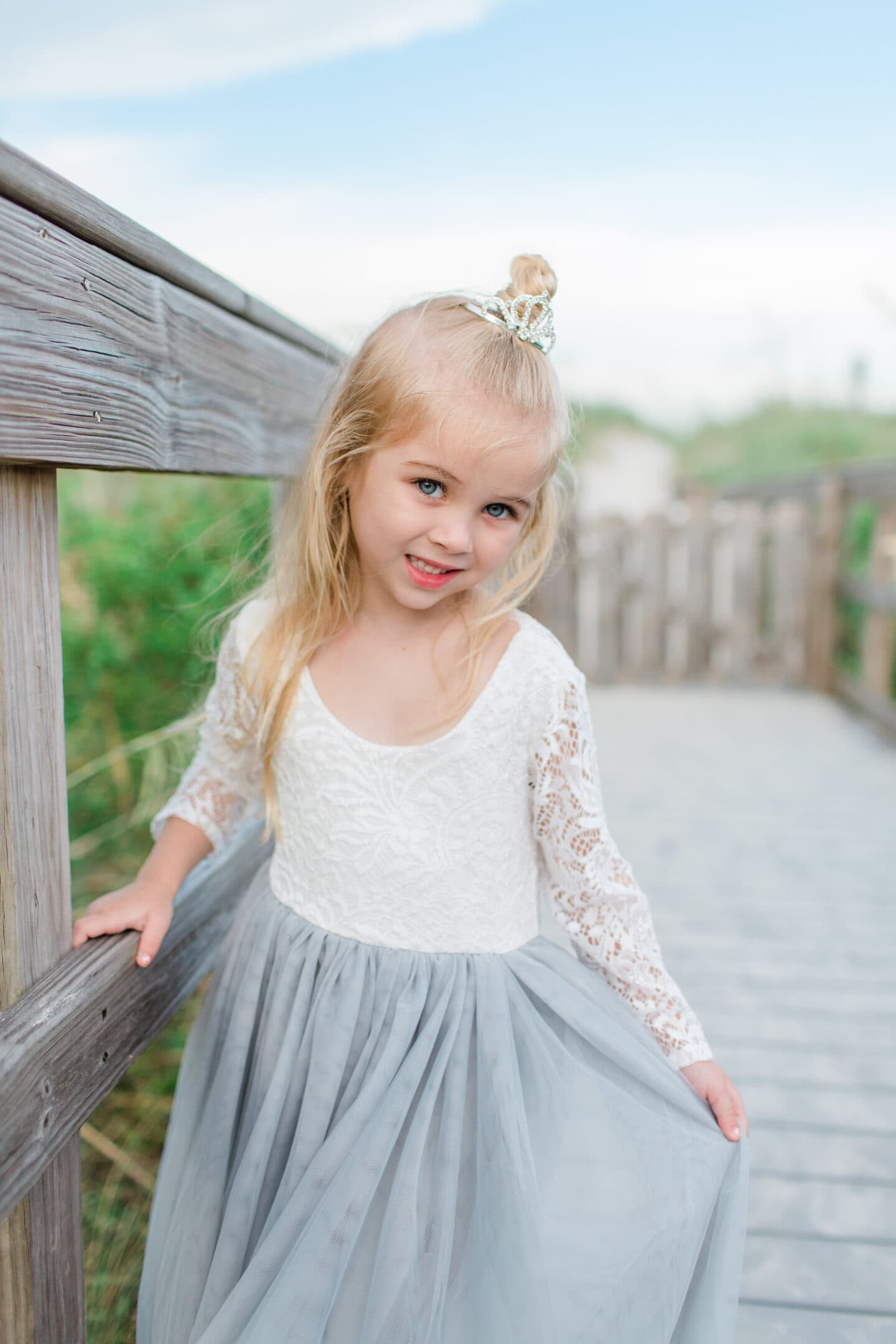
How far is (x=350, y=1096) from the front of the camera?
1139 mm

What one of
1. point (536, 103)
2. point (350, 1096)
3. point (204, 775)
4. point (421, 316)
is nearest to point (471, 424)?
point (421, 316)

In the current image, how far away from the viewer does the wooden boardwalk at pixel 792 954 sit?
155cm

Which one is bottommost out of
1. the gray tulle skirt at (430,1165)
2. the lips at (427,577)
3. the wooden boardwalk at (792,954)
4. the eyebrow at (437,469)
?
the wooden boardwalk at (792,954)

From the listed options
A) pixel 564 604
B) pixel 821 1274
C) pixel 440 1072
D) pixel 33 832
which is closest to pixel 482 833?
pixel 440 1072

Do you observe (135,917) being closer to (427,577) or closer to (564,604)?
(427,577)

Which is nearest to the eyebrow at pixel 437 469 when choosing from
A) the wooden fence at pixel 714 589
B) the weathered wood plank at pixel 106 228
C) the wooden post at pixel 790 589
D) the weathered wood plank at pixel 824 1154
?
the weathered wood plank at pixel 106 228

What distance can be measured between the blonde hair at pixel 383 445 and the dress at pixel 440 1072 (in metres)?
0.04

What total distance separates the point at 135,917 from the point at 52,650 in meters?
0.37

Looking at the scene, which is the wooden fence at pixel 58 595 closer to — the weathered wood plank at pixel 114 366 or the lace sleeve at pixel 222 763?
the weathered wood plank at pixel 114 366

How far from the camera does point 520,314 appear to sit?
123 centimetres

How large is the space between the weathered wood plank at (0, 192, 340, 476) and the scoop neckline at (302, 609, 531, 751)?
0.34m

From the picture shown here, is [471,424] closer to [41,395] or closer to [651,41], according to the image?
[41,395]

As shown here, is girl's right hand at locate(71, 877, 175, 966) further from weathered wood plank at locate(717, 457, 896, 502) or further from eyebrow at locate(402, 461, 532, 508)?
weathered wood plank at locate(717, 457, 896, 502)

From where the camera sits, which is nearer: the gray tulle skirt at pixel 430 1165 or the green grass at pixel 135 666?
the gray tulle skirt at pixel 430 1165
